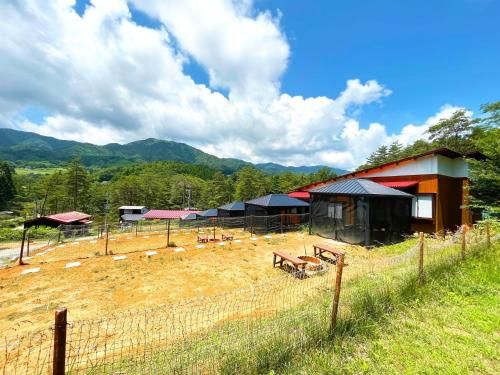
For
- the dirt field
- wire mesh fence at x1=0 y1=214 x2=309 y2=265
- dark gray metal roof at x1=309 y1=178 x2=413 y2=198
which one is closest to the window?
dark gray metal roof at x1=309 y1=178 x2=413 y2=198

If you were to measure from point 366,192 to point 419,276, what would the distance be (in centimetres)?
757

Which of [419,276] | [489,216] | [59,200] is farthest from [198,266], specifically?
[59,200]

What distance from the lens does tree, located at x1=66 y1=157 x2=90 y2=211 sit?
4897 cm

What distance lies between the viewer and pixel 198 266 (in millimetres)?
9500

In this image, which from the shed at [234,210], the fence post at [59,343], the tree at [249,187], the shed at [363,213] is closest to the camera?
the fence post at [59,343]

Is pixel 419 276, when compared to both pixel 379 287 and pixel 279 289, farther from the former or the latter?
pixel 279 289

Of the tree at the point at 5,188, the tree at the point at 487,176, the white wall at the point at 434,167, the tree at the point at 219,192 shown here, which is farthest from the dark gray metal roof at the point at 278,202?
the tree at the point at 5,188

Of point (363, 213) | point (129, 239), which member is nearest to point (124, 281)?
point (129, 239)

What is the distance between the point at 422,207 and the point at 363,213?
17.7 feet

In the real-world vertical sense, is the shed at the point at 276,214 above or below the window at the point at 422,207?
below

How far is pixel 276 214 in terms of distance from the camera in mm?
20875

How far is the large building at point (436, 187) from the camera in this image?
14672 millimetres

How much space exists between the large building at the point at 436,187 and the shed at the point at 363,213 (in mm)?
1225

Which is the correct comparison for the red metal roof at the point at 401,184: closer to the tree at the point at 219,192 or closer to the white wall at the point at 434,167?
the white wall at the point at 434,167
